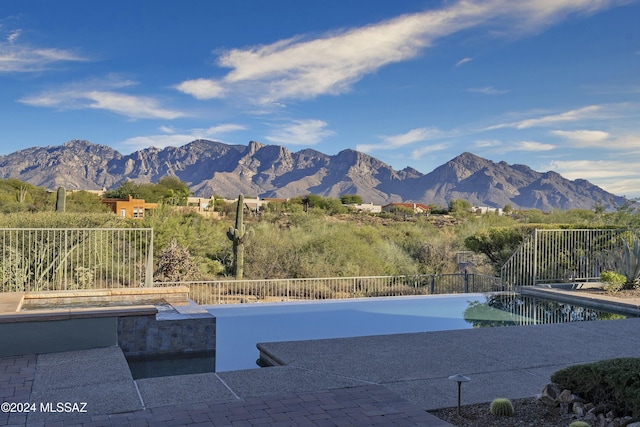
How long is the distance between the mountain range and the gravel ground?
11190 centimetres

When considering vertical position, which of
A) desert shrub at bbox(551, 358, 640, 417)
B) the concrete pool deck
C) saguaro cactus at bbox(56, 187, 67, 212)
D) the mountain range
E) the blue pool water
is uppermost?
the mountain range

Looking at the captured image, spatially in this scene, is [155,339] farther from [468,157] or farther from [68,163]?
[68,163]

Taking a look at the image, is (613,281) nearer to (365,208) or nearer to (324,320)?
(324,320)

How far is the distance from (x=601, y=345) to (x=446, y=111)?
44052 mm

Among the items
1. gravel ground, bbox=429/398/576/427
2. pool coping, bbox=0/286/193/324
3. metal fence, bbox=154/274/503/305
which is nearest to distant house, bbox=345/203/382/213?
metal fence, bbox=154/274/503/305

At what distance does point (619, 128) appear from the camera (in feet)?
84.0

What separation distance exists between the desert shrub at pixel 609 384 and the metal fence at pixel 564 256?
396 inches

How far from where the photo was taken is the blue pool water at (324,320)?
786 cm

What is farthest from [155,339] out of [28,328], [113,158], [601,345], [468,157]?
[113,158]

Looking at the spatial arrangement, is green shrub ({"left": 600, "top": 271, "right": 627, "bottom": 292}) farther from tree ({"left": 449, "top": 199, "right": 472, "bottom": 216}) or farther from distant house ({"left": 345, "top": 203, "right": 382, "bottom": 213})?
distant house ({"left": 345, "top": 203, "right": 382, "bottom": 213})

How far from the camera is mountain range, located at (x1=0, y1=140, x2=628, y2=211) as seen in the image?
130 metres

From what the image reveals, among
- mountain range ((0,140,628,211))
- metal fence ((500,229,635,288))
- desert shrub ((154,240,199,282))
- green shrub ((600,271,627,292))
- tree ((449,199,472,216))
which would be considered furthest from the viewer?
mountain range ((0,140,628,211))

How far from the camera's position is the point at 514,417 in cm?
430

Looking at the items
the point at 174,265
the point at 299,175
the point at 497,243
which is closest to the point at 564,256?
the point at 497,243
